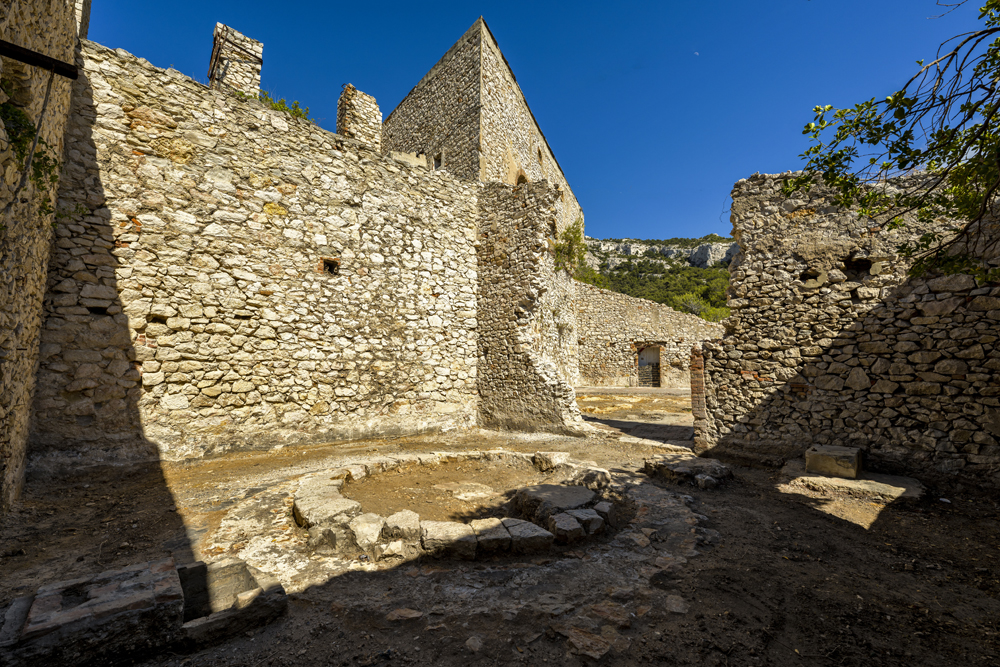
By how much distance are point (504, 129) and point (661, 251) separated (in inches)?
2248

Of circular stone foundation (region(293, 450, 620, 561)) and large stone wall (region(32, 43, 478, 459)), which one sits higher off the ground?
large stone wall (region(32, 43, 478, 459))

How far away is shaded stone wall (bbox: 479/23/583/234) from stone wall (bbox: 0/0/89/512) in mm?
8789

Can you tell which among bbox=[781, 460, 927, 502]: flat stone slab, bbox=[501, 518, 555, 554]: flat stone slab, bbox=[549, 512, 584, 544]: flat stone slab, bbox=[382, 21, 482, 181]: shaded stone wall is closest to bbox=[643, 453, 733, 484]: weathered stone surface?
bbox=[781, 460, 927, 502]: flat stone slab

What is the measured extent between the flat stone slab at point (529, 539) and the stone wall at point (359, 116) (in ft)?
28.7

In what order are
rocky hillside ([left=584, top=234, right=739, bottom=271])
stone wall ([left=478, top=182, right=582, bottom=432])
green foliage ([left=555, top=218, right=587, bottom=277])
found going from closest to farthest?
stone wall ([left=478, top=182, right=582, bottom=432]), green foliage ([left=555, top=218, right=587, bottom=277]), rocky hillside ([left=584, top=234, right=739, bottom=271])

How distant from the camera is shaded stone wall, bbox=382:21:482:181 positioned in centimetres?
1256

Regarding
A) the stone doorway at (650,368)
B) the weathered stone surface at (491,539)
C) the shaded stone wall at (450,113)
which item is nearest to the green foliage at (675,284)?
the stone doorway at (650,368)

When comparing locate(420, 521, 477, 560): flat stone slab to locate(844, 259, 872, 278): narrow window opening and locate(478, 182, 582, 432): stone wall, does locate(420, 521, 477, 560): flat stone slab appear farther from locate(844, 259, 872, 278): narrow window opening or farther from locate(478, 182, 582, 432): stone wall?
locate(844, 259, 872, 278): narrow window opening

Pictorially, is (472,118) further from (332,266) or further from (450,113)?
(332,266)

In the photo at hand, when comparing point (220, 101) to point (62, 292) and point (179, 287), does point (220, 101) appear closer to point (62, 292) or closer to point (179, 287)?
point (179, 287)

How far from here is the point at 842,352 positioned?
17.9 feet

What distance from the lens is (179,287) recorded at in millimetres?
5379

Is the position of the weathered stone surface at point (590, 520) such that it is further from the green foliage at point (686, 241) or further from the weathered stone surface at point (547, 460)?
the green foliage at point (686, 241)

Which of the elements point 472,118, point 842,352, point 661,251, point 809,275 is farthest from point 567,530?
point 661,251
